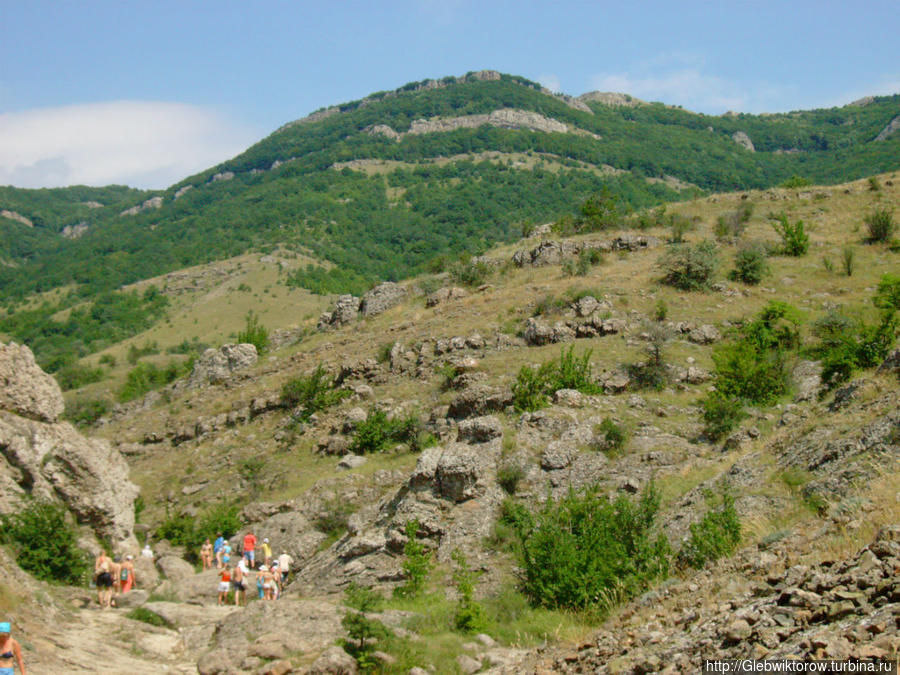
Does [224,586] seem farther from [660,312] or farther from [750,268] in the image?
[750,268]

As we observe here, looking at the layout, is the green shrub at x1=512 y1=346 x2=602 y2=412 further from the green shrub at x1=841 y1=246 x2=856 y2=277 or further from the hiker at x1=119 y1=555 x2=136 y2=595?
the green shrub at x1=841 y1=246 x2=856 y2=277

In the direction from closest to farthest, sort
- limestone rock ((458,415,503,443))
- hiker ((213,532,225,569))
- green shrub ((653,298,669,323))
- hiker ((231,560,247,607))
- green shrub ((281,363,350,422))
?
hiker ((231,560,247,607)), hiker ((213,532,225,569)), limestone rock ((458,415,503,443)), green shrub ((281,363,350,422)), green shrub ((653,298,669,323))

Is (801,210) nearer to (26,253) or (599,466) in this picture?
(599,466)

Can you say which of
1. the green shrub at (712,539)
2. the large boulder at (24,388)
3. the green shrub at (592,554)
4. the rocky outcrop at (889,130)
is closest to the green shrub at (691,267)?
the green shrub at (592,554)

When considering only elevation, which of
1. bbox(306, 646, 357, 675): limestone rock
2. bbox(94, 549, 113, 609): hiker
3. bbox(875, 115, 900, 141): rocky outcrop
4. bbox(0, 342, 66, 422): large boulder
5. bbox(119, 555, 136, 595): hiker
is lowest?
bbox(119, 555, 136, 595): hiker

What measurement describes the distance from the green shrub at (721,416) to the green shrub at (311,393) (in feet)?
43.3

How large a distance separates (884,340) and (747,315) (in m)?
7.71

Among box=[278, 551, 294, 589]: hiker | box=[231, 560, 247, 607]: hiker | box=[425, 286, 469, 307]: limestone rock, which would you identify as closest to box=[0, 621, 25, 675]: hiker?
box=[231, 560, 247, 607]: hiker

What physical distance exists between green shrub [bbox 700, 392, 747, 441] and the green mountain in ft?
193

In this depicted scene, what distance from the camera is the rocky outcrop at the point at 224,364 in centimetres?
3133

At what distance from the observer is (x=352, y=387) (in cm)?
2389

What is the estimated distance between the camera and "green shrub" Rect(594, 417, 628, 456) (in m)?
14.7

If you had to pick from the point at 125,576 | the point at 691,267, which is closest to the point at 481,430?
the point at 125,576

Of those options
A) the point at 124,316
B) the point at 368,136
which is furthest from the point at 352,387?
the point at 368,136
